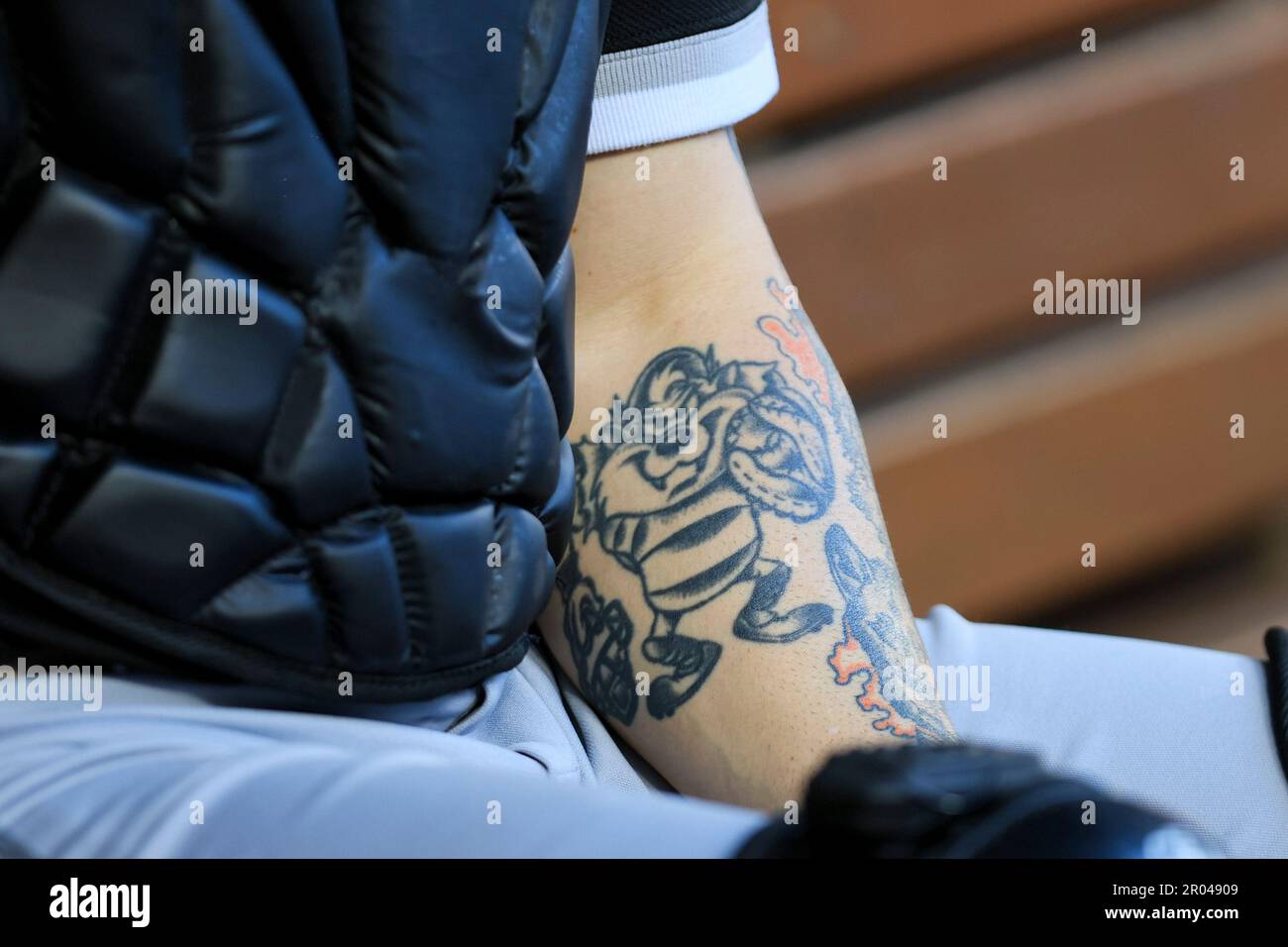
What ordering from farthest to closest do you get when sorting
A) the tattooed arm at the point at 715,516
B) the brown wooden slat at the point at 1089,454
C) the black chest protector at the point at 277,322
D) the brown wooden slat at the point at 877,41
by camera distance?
1. the brown wooden slat at the point at 1089,454
2. the brown wooden slat at the point at 877,41
3. the tattooed arm at the point at 715,516
4. the black chest protector at the point at 277,322

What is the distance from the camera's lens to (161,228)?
1.71 ft

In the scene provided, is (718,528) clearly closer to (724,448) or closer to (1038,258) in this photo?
(724,448)

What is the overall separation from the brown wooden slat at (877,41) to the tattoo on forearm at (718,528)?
73 centimetres

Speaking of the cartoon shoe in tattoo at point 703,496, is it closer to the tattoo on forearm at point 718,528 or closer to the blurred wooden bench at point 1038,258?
the tattoo on forearm at point 718,528

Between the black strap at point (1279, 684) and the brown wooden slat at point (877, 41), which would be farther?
the brown wooden slat at point (877, 41)

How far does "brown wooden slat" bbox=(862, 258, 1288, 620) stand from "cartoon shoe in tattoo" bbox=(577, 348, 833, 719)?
907 mm

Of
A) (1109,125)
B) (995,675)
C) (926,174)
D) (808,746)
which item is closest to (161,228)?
(808,746)

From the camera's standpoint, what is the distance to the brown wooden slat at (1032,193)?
5.20ft

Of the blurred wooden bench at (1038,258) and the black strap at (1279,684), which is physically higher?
the blurred wooden bench at (1038,258)

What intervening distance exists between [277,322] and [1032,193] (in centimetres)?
136

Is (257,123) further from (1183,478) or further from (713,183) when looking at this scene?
(1183,478)

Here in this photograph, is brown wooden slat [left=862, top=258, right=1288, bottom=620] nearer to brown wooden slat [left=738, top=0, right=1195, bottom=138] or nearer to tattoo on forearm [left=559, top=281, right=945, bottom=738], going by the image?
brown wooden slat [left=738, top=0, right=1195, bottom=138]

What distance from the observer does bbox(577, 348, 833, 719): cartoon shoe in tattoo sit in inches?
29.9

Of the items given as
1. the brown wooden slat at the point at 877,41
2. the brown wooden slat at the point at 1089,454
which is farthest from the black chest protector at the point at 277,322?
the brown wooden slat at the point at 1089,454
